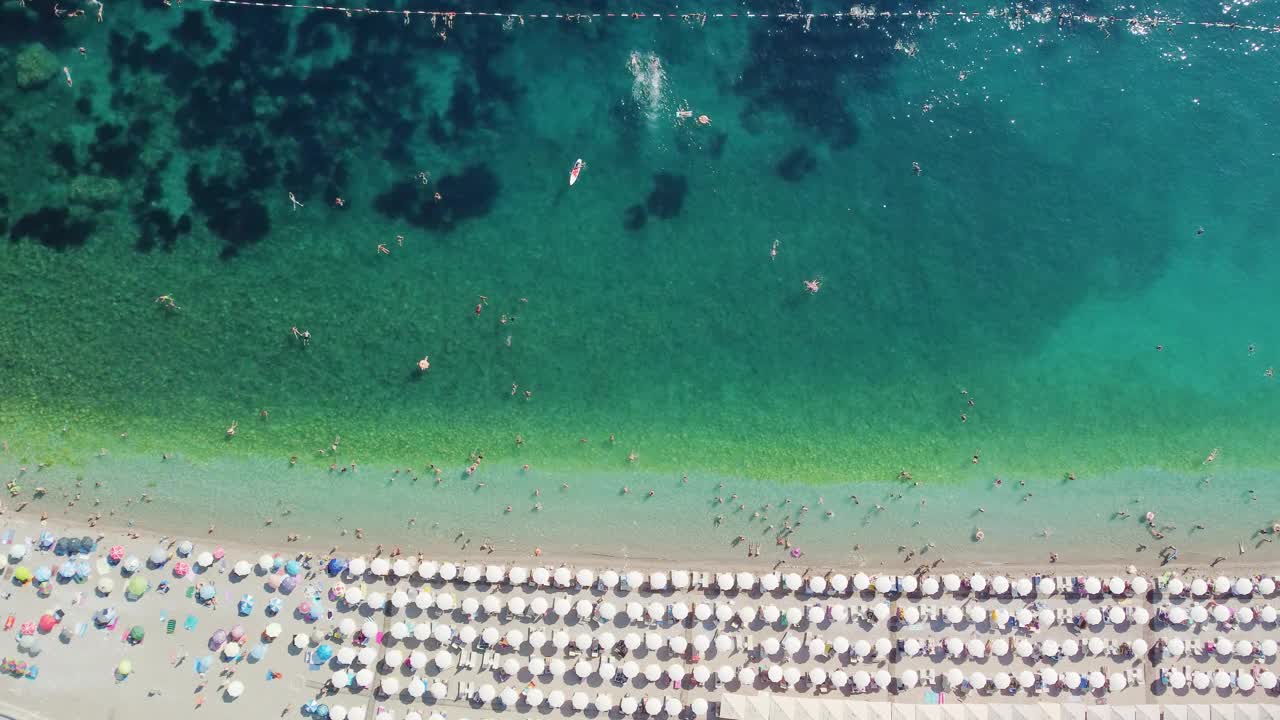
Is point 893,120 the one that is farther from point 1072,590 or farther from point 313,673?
point 313,673

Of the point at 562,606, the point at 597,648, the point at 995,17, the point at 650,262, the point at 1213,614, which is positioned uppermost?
the point at 995,17

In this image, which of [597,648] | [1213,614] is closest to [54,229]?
[597,648]

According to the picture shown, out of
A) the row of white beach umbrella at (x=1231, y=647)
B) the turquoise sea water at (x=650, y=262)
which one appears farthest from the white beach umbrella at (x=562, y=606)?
the row of white beach umbrella at (x=1231, y=647)

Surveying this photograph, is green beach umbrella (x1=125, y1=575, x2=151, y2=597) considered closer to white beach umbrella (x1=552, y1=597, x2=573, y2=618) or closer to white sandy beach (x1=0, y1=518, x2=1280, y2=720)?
white sandy beach (x1=0, y1=518, x2=1280, y2=720)

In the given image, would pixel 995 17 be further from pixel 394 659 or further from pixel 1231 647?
pixel 394 659

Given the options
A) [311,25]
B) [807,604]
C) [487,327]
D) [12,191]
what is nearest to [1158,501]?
[807,604]

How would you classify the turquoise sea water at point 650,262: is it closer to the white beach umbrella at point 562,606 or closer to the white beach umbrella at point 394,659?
the white beach umbrella at point 562,606
